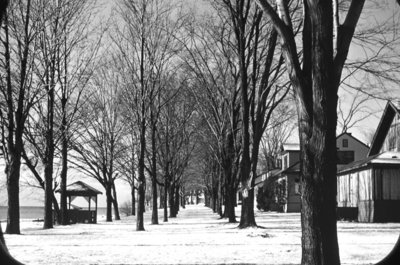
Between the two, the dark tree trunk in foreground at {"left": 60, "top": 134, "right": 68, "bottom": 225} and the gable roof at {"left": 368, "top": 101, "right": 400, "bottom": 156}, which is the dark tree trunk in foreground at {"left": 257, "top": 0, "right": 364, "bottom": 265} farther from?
the gable roof at {"left": 368, "top": 101, "right": 400, "bottom": 156}

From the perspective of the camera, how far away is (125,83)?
2533 centimetres

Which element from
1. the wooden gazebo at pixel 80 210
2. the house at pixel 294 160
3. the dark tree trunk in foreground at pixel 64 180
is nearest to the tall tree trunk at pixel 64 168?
the dark tree trunk in foreground at pixel 64 180

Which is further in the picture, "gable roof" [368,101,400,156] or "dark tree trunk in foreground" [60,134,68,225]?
"gable roof" [368,101,400,156]

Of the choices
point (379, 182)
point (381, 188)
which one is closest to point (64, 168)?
point (379, 182)

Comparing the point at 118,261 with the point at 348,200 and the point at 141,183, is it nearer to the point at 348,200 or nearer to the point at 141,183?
the point at 141,183

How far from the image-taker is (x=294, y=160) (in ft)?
178

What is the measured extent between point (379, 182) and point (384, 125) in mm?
6675

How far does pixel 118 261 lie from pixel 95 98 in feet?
97.2

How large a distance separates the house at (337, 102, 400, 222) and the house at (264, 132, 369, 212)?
1533 cm

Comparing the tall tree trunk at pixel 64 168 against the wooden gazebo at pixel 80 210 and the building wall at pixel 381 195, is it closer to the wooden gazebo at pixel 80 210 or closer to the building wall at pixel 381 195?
the wooden gazebo at pixel 80 210

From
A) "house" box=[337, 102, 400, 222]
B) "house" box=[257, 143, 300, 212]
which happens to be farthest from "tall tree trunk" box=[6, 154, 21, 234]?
"house" box=[257, 143, 300, 212]

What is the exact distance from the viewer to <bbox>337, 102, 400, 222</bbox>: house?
1150 inches

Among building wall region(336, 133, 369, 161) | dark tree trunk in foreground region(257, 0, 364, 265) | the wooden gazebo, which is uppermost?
building wall region(336, 133, 369, 161)

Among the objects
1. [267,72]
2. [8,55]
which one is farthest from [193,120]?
[8,55]
